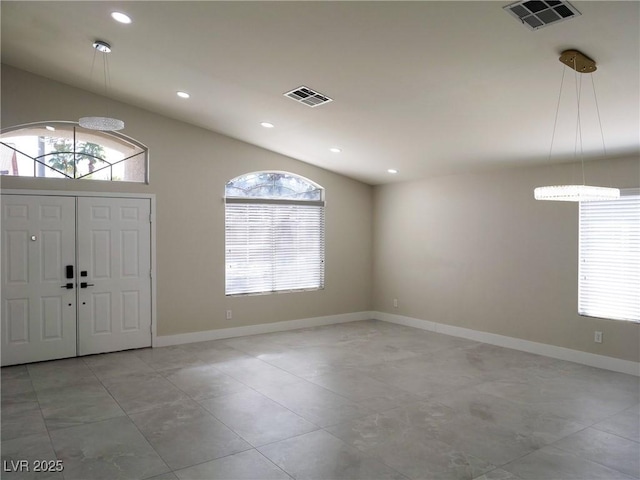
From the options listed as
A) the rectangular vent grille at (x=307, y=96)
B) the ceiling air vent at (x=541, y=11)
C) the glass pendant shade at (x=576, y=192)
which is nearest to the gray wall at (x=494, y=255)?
the glass pendant shade at (x=576, y=192)

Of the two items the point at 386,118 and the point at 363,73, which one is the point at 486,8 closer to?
the point at 363,73

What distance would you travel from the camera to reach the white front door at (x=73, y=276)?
5.37m

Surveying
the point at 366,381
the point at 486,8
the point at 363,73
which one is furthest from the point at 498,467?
Answer: the point at 363,73

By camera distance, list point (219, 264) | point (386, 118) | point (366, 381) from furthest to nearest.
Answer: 1. point (219, 264)
2. point (386, 118)
3. point (366, 381)

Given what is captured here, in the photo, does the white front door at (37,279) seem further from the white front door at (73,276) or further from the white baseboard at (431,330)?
the white baseboard at (431,330)

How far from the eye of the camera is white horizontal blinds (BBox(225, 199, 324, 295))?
22.7 ft

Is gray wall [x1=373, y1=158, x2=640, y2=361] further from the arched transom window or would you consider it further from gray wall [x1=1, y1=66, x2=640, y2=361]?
the arched transom window

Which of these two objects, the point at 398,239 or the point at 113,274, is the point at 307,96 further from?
the point at 398,239

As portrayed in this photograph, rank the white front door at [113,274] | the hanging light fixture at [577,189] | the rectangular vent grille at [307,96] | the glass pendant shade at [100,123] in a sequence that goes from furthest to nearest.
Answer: the white front door at [113,274] → the rectangular vent grille at [307,96] → the glass pendant shade at [100,123] → the hanging light fixture at [577,189]

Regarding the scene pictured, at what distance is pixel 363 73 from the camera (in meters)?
4.11

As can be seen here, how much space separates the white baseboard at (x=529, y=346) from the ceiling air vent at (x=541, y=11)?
13.0ft

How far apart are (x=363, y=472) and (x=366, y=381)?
186 cm

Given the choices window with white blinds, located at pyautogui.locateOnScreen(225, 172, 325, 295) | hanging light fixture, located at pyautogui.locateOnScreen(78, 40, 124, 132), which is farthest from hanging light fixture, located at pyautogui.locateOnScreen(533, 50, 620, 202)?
window with white blinds, located at pyautogui.locateOnScreen(225, 172, 325, 295)

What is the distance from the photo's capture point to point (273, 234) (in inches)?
288
